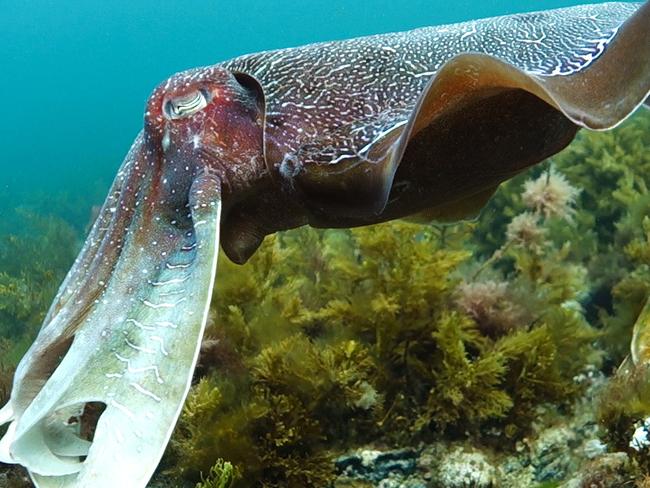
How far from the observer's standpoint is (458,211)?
371 centimetres

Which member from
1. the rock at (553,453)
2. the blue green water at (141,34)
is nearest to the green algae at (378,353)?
the rock at (553,453)

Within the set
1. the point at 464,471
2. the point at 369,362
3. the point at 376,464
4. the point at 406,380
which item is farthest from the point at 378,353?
the point at 464,471

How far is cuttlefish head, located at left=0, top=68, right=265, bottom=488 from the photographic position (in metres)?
1.84

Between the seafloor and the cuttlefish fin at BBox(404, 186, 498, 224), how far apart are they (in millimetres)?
966

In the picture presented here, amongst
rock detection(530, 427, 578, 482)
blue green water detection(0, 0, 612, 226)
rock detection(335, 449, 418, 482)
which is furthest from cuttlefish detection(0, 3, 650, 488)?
blue green water detection(0, 0, 612, 226)

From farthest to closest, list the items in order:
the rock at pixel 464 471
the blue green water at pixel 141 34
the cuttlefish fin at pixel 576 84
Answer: the blue green water at pixel 141 34 < the rock at pixel 464 471 < the cuttlefish fin at pixel 576 84

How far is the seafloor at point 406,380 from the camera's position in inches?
157

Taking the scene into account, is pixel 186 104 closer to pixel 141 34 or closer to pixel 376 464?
pixel 376 464

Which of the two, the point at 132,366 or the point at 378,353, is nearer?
the point at 132,366

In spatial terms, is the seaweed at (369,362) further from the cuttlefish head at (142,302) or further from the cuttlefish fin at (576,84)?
the cuttlefish fin at (576,84)

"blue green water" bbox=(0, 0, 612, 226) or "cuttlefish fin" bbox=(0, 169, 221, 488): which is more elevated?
"blue green water" bbox=(0, 0, 612, 226)

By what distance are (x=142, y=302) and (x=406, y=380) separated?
9.06 ft

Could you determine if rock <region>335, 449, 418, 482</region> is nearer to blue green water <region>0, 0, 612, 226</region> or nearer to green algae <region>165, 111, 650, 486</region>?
green algae <region>165, 111, 650, 486</region>

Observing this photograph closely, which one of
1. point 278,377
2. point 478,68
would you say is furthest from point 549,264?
point 478,68
